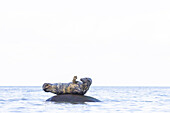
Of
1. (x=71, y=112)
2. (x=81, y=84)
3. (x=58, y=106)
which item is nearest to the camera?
(x=71, y=112)

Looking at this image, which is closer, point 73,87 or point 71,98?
point 71,98

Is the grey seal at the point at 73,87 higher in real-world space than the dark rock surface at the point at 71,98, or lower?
higher

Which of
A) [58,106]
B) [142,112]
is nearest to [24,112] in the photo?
A: [58,106]

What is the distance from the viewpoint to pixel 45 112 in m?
30.9

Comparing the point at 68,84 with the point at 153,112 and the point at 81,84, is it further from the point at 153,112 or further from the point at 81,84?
the point at 153,112

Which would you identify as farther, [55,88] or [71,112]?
[55,88]

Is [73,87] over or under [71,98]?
over

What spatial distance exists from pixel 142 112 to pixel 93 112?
344 cm

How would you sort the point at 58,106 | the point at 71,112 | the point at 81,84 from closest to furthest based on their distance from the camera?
the point at 71,112
the point at 58,106
the point at 81,84

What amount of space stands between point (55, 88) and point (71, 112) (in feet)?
20.7

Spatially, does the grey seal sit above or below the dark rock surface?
above

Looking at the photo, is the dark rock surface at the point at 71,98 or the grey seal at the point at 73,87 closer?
the dark rock surface at the point at 71,98

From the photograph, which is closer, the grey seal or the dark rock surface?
the dark rock surface

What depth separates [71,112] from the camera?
3070 cm
